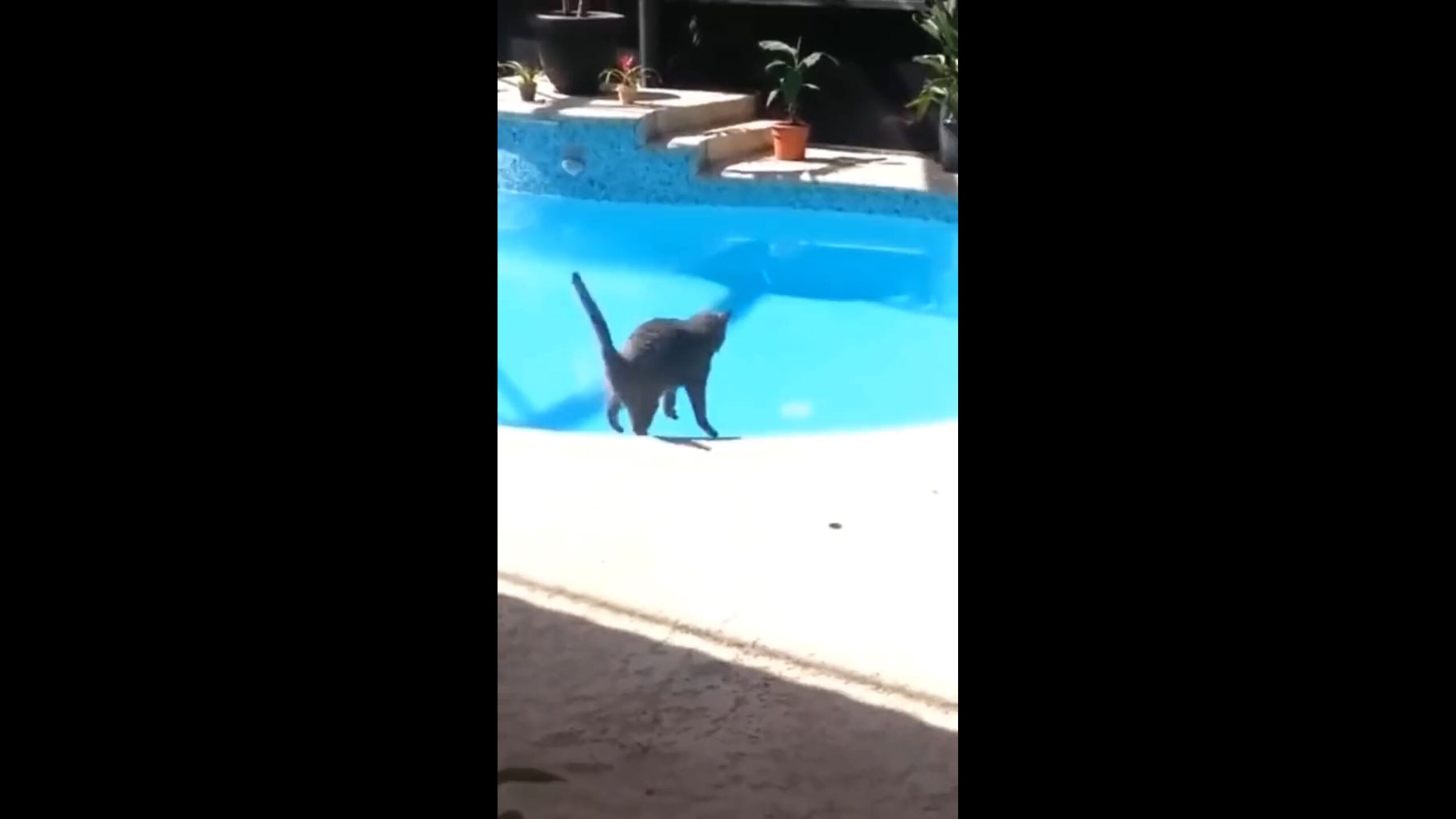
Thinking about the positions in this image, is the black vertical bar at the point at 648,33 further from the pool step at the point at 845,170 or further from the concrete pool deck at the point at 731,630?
the concrete pool deck at the point at 731,630

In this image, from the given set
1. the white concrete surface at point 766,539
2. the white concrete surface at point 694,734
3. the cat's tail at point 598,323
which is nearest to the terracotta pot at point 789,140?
the cat's tail at point 598,323

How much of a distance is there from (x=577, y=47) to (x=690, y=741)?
6.19m

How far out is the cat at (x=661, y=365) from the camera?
437 cm

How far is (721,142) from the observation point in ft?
23.9

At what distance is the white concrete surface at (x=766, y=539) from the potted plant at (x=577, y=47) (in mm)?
4501

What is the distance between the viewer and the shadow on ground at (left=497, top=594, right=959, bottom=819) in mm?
1825

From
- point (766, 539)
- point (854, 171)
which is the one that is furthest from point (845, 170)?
point (766, 539)

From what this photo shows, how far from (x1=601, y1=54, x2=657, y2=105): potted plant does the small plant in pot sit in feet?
2.08

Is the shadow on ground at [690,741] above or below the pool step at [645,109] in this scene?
below

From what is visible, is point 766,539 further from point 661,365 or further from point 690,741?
point 661,365

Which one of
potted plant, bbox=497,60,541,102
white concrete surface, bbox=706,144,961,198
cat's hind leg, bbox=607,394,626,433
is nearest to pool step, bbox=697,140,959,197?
white concrete surface, bbox=706,144,961,198
